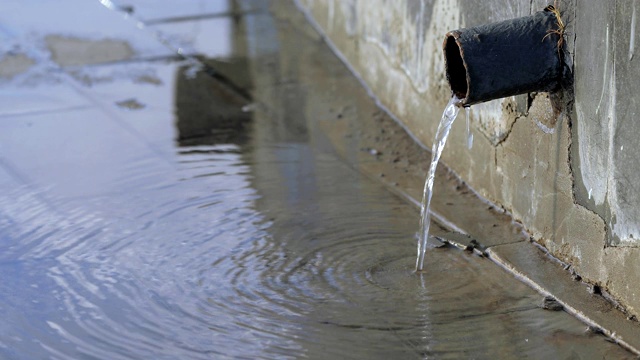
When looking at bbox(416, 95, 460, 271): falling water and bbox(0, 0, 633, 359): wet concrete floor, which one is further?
bbox(416, 95, 460, 271): falling water

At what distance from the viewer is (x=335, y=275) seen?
3.78 metres

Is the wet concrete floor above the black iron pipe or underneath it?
underneath

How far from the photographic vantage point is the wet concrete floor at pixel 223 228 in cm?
332

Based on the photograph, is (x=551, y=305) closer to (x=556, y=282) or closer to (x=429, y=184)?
(x=556, y=282)

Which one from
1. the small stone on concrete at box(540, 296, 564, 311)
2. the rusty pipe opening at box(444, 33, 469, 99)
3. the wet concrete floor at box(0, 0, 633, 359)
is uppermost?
the rusty pipe opening at box(444, 33, 469, 99)

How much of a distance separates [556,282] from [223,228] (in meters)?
1.53

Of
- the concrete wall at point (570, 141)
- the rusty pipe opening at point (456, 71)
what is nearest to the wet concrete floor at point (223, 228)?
the concrete wall at point (570, 141)

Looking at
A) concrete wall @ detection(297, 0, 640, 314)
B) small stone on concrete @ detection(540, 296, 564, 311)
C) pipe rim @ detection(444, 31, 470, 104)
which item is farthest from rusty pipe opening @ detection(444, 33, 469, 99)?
small stone on concrete @ detection(540, 296, 564, 311)

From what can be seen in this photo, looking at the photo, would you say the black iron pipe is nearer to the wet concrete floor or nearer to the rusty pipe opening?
the rusty pipe opening

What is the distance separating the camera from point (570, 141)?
3744mm

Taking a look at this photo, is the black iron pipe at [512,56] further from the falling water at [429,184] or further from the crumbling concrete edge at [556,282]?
the crumbling concrete edge at [556,282]

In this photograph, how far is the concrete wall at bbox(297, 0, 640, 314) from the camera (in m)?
3.34

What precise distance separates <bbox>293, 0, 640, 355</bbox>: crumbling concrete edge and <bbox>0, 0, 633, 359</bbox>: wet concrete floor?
52 mm

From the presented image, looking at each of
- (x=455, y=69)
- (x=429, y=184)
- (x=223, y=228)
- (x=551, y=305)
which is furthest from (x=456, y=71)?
(x=223, y=228)
